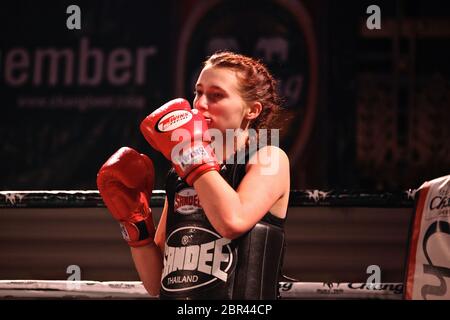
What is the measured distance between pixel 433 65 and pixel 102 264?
3065 millimetres

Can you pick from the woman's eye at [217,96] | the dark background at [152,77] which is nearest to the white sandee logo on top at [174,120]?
the woman's eye at [217,96]

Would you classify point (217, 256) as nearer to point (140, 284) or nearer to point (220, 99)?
point (220, 99)

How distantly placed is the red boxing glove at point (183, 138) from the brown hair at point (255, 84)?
0.61 ft

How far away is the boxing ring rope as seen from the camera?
89.7 inches

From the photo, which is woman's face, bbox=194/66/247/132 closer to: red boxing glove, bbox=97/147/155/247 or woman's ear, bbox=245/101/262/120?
woman's ear, bbox=245/101/262/120

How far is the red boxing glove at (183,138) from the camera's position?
5.50 feet

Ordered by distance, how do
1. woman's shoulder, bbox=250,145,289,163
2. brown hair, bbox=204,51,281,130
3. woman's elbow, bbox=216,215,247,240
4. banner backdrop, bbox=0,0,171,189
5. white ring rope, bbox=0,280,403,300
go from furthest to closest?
1. banner backdrop, bbox=0,0,171,189
2. white ring rope, bbox=0,280,403,300
3. brown hair, bbox=204,51,281,130
4. woman's shoulder, bbox=250,145,289,163
5. woman's elbow, bbox=216,215,247,240

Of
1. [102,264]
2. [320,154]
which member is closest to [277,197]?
[102,264]

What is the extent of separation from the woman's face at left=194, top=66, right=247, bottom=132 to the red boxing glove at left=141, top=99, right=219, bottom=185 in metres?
0.05

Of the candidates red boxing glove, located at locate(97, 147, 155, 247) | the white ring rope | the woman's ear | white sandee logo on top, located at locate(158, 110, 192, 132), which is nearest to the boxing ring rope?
the white ring rope

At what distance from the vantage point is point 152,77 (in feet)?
12.5

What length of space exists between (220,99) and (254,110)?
5.2 inches

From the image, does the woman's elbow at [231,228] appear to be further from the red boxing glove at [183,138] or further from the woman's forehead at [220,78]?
the woman's forehead at [220,78]

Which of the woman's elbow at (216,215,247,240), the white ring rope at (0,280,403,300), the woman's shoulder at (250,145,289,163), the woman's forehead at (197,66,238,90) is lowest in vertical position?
the white ring rope at (0,280,403,300)
